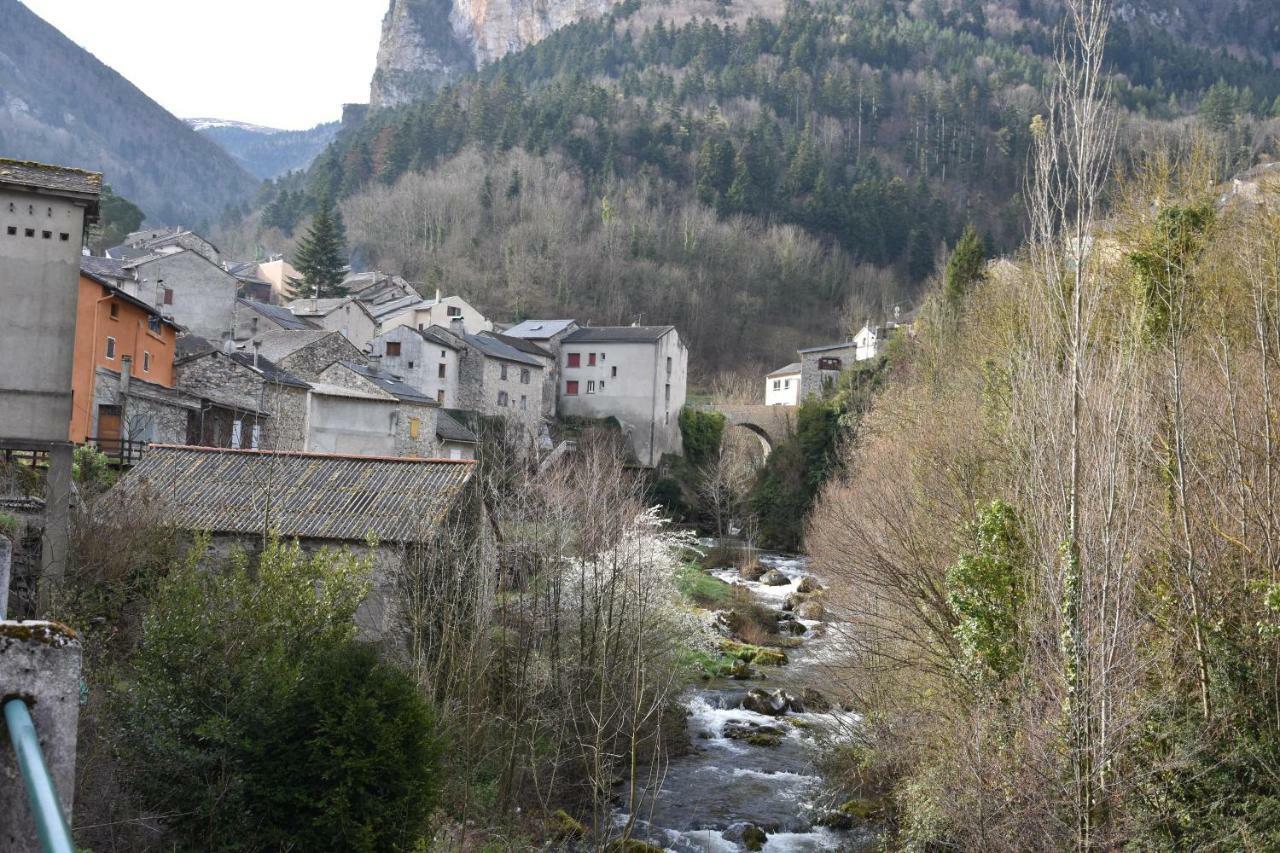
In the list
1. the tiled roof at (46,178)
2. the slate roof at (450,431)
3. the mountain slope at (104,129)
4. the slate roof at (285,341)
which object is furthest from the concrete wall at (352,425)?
the mountain slope at (104,129)

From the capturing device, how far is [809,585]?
36781mm

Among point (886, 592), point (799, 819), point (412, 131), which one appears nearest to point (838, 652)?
point (886, 592)

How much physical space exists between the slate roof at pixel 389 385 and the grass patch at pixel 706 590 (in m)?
12.9

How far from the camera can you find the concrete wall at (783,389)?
71.3 metres

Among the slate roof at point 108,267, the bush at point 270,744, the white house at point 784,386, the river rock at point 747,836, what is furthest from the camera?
the white house at point 784,386

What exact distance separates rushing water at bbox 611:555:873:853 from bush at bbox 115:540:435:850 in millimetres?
3835

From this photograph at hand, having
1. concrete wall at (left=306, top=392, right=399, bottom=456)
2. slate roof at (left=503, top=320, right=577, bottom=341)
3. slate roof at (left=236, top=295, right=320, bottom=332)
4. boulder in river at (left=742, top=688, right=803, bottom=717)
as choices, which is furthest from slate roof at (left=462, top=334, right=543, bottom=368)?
boulder in river at (left=742, top=688, right=803, bottom=717)

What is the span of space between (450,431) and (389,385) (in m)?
4.03

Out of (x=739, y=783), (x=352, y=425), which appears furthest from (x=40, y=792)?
(x=352, y=425)

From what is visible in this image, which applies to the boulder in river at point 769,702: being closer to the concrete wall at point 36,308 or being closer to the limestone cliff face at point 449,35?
the concrete wall at point 36,308

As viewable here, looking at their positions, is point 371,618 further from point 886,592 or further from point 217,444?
point 217,444

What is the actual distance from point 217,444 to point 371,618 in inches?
724

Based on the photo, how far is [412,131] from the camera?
100312 mm

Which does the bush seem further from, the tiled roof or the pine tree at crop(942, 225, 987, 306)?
the pine tree at crop(942, 225, 987, 306)
